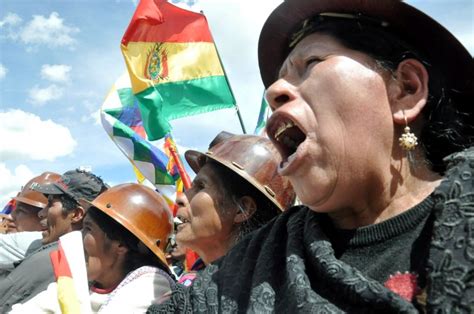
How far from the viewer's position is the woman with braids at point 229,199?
3.02 meters

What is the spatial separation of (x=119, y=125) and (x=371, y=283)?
6145 mm

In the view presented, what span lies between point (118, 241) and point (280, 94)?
2.40 m

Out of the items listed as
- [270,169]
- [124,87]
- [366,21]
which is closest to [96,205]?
[270,169]

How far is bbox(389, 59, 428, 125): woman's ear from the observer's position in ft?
5.42

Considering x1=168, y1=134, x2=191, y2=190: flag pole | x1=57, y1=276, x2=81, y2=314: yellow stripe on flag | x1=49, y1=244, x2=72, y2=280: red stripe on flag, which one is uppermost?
x1=49, y1=244, x2=72, y2=280: red stripe on flag

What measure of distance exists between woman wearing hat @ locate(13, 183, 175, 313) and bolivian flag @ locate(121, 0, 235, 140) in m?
3.12

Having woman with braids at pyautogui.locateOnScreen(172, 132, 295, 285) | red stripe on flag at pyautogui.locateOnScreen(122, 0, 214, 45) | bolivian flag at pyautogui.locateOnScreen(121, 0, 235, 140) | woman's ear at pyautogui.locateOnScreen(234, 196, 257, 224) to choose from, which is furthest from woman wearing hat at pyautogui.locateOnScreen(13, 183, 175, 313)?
red stripe on flag at pyautogui.locateOnScreen(122, 0, 214, 45)

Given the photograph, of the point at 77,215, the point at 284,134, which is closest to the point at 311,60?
the point at 284,134

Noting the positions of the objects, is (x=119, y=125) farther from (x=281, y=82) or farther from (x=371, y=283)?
(x=371, y=283)

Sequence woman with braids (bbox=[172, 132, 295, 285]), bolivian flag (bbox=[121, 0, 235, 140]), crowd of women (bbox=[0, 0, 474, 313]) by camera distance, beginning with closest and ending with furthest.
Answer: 1. crowd of women (bbox=[0, 0, 474, 313])
2. woman with braids (bbox=[172, 132, 295, 285])
3. bolivian flag (bbox=[121, 0, 235, 140])

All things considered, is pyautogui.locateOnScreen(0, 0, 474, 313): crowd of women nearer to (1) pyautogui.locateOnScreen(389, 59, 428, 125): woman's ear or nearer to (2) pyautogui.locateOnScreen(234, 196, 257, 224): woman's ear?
(1) pyautogui.locateOnScreen(389, 59, 428, 125): woman's ear

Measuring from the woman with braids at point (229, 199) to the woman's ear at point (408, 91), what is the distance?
143 centimetres

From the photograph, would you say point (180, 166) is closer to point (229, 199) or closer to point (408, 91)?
point (229, 199)

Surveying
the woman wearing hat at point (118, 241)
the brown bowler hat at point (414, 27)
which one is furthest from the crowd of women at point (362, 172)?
the woman wearing hat at point (118, 241)
